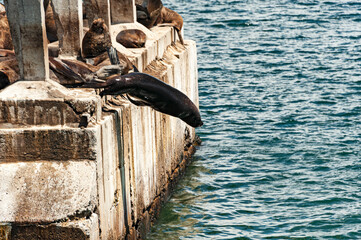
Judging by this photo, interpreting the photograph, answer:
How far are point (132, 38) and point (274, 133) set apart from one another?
264 inches

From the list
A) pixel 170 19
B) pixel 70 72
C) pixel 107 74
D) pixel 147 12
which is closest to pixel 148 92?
pixel 107 74

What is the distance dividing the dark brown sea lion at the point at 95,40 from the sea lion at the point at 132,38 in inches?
47.9

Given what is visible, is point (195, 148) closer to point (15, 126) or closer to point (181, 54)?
point (181, 54)

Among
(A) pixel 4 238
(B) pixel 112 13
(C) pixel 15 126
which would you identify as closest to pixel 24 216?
(A) pixel 4 238

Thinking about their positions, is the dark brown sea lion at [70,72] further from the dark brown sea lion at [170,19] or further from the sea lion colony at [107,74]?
the dark brown sea lion at [170,19]

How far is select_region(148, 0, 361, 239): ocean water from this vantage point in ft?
42.7

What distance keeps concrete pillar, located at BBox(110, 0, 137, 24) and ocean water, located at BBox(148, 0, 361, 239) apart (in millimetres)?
3379

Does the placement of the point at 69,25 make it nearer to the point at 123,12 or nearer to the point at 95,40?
the point at 95,40

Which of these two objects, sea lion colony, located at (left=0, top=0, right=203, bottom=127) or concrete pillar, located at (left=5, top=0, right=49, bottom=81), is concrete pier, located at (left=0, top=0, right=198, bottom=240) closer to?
concrete pillar, located at (left=5, top=0, right=49, bottom=81)

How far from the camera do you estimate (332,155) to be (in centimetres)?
1672

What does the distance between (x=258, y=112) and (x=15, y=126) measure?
12.3 metres

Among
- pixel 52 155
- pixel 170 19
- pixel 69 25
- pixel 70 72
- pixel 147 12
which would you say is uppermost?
pixel 69 25

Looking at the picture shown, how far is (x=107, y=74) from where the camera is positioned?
34.0 ft

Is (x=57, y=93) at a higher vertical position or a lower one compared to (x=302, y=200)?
higher
